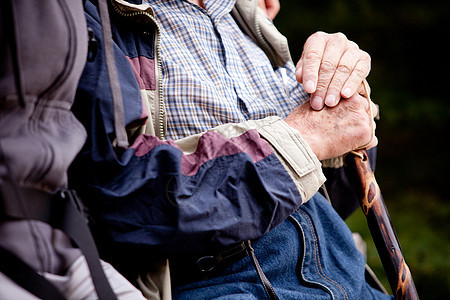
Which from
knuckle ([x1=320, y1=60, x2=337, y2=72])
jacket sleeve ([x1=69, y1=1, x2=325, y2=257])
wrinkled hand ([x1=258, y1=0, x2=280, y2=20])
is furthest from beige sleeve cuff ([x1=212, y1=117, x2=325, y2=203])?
wrinkled hand ([x1=258, y1=0, x2=280, y2=20])

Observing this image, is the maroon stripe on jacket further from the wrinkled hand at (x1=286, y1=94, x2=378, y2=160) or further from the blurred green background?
the blurred green background

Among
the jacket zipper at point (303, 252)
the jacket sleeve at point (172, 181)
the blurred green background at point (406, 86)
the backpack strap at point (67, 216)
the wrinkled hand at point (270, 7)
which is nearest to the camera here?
the backpack strap at point (67, 216)

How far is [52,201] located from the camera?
0.69 m

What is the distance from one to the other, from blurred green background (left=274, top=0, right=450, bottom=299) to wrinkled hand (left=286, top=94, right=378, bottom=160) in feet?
8.53

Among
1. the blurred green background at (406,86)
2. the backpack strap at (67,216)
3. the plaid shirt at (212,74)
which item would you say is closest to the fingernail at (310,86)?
the plaid shirt at (212,74)

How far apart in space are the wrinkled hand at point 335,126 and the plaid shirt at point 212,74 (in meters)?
0.14

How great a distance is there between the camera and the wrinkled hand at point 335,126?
3.33 ft

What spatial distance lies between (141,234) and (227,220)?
0.53 ft

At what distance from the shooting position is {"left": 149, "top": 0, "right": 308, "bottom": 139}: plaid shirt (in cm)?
101

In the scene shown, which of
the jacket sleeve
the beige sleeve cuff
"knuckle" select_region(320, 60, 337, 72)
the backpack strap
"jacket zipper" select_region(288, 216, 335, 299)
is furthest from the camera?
"knuckle" select_region(320, 60, 337, 72)

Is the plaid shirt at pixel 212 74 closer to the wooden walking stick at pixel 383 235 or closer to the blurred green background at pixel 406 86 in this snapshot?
the wooden walking stick at pixel 383 235

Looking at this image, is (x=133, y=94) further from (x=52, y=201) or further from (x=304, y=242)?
(x=304, y=242)

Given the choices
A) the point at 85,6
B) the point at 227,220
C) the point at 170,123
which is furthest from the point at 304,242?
the point at 85,6

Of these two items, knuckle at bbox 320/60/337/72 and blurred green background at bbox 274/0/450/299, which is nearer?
knuckle at bbox 320/60/337/72
